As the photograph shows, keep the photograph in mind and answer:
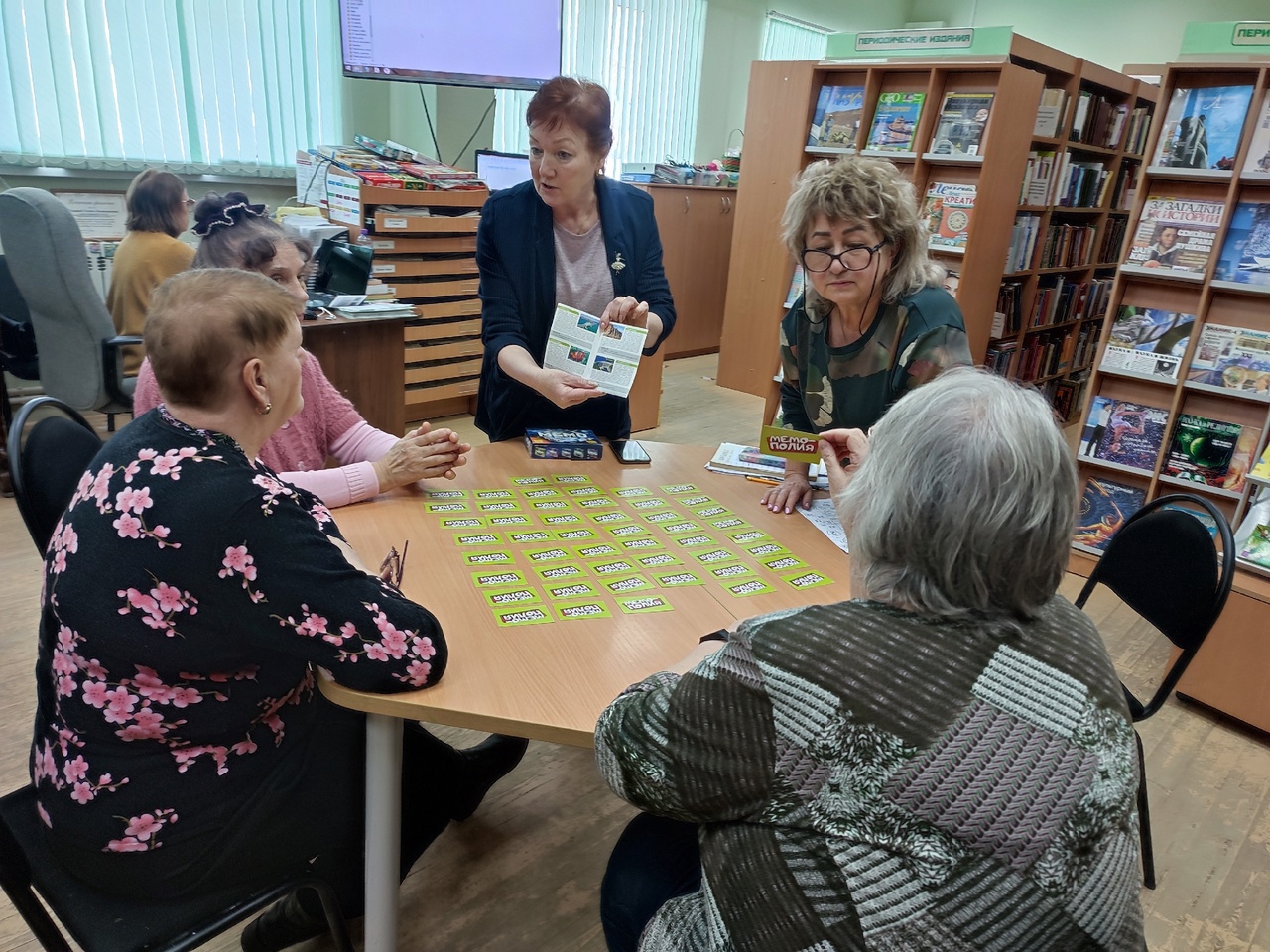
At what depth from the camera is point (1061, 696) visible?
81 centimetres

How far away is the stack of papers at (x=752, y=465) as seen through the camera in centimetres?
213

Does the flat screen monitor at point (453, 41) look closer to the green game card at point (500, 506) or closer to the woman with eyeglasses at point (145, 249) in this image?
the woman with eyeglasses at point (145, 249)

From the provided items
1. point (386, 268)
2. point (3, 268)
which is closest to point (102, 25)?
point (3, 268)

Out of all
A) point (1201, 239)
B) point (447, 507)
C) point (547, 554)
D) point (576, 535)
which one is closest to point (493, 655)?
point (547, 554)

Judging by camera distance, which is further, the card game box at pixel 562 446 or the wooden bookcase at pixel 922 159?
the wooden bookcase at pixel 922 159

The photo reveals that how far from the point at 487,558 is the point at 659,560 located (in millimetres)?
325

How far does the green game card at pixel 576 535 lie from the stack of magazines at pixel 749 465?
553mm

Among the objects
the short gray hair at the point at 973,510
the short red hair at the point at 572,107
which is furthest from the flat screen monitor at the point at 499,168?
Result: the short gray hair at the point at 973,510

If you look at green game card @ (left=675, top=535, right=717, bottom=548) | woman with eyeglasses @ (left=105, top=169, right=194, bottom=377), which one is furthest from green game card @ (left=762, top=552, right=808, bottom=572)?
woman with eyeglasses @ (left=105, top=169, right=194, bottom=377)

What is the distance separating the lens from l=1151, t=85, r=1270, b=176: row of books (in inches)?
118

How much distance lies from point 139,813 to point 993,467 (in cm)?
115

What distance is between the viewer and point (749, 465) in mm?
2182

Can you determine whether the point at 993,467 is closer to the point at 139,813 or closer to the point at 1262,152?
the point at 139,813

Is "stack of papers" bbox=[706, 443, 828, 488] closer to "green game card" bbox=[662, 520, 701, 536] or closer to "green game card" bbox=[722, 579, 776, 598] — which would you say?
"green game card" bbox=[662, 520, 701, 536]
